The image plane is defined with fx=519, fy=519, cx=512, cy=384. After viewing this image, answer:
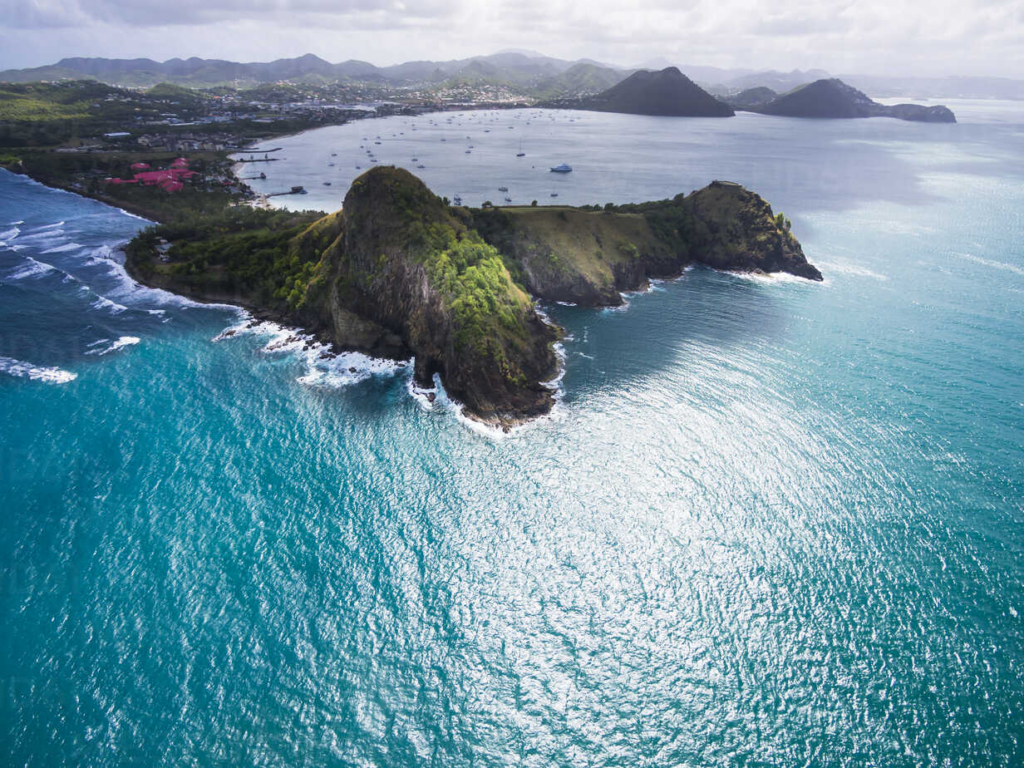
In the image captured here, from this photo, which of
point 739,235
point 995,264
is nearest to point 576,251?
point 739,235

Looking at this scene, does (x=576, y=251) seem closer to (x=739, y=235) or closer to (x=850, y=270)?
(x=739, y=235)

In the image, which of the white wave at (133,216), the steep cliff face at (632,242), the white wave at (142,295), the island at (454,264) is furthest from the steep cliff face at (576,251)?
the white wave at (133,216)

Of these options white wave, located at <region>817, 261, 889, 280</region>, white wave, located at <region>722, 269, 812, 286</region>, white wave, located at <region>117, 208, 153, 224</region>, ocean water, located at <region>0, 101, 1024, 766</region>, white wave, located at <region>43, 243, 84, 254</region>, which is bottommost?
ocean water, located at <region>0, 101, 1024, 766</region>

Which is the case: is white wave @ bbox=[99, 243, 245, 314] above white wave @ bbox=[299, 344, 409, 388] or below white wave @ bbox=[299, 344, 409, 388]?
above

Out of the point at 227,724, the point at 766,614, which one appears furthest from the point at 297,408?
the point at 766,614

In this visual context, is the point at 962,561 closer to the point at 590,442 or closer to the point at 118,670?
the point at 590,442

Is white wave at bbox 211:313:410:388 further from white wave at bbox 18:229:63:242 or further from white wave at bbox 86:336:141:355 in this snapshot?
white wave at bbox 18:229:63:242

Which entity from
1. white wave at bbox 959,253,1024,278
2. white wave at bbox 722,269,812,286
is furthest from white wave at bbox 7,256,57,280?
white wave at bbox 959,253,1024,278
